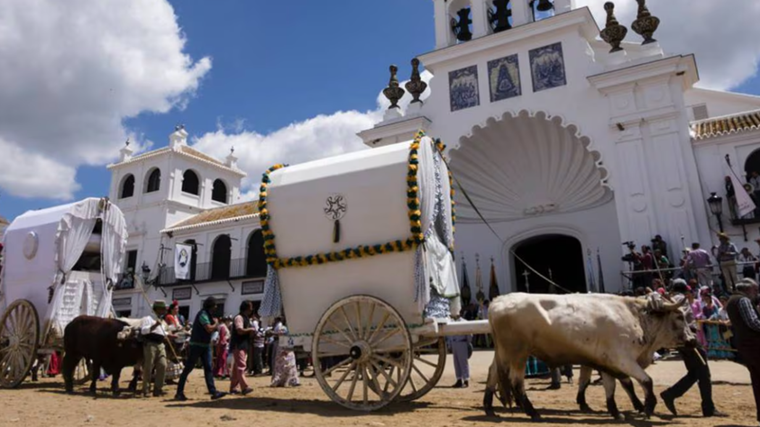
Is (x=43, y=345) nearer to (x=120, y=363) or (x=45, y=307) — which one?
(x=45, y=307)

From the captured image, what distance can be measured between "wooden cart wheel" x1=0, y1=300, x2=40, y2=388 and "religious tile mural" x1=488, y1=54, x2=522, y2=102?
13521 mm

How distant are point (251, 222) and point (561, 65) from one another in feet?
50.9

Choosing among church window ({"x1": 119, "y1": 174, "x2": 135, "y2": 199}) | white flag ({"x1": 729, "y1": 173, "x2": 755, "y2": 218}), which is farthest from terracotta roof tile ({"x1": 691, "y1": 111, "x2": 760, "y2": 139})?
church window ({"x1": 119, "y1": 174, "x2": 135, "y2": 199})

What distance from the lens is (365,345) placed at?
6.39 metres

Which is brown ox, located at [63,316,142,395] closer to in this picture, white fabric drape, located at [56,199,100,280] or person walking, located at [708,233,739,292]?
white fabric drape, located at [56,199,100,280]

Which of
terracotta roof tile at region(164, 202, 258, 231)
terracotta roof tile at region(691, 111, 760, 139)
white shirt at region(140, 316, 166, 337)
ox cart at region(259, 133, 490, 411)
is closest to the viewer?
ox cart at region(259, 133, 490, 411)

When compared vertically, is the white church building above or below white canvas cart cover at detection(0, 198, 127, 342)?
above

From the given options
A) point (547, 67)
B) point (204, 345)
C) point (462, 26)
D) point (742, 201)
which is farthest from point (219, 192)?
point (742, 201)

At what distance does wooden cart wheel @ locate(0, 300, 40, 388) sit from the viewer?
30.0ft

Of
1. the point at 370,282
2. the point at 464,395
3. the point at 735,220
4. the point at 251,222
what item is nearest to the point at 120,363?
the point at 370,282

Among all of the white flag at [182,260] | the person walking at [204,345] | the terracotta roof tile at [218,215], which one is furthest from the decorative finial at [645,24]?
the white flag at [182,260]

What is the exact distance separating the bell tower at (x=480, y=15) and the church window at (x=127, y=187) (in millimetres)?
21606

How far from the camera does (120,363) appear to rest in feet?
27.2

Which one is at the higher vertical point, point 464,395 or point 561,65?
point 561,65
